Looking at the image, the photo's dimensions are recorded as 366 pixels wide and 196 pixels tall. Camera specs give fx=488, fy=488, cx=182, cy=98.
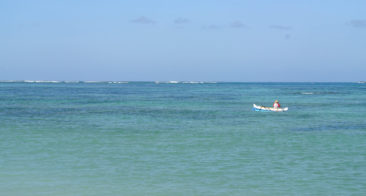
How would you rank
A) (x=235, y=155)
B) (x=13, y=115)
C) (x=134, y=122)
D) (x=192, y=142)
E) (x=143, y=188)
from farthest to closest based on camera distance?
(x=13, y=115)
(x=134, y=122)
(x=192, y=142)
(x=235, y=155)
(x=143, y=188)

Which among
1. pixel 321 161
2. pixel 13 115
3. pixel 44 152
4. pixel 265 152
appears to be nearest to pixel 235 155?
pixel 265 152

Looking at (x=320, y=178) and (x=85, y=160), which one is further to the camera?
(x=85, y=160)

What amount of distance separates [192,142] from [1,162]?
30.8ft

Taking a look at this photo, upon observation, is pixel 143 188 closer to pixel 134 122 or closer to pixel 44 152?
pixel 44 152

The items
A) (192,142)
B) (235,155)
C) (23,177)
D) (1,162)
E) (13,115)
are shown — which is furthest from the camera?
(13,115)

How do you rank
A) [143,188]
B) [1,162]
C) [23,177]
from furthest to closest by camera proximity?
[1,162] < [23,177] < [143,188]

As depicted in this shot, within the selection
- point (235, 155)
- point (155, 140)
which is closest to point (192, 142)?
point (155, 140)

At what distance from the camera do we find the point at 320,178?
16.9 m

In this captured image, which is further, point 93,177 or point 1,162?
point 1,162

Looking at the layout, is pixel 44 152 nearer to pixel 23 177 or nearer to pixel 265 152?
pixel 23 177

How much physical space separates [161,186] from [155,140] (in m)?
9.52

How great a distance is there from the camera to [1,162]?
19.0 metres

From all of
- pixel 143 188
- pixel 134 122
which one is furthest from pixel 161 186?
pixel 134 122

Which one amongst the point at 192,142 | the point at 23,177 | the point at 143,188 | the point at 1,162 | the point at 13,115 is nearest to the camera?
the point at 143,188
